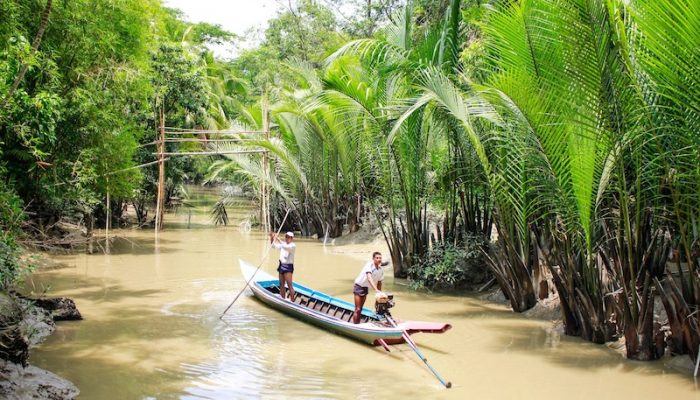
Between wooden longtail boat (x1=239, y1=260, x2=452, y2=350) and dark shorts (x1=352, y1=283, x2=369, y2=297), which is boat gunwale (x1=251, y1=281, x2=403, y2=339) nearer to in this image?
wooden longtail boat (x1=239, y1=260, x2=452, y2=350)

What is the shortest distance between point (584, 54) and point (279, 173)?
1438 cm

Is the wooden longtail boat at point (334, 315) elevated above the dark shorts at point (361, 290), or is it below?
below

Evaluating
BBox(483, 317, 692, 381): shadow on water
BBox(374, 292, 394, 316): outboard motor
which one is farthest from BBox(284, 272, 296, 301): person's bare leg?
BBox(483, 317, 692, 381): shadow on water

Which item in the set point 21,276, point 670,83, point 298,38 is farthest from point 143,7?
point 298,38

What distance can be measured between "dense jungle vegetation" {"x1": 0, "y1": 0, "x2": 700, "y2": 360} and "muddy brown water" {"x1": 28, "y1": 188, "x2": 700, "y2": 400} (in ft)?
1.99

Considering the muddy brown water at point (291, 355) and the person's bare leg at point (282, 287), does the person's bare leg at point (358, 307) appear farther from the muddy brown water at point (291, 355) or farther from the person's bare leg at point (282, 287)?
the person's bare leg at point (282, 287)

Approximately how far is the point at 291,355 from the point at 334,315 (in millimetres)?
1824

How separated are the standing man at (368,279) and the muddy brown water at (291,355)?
0.50m

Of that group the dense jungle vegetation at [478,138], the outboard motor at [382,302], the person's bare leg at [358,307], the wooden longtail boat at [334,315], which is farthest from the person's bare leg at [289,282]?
the dense jungle vegetation at [478,138]

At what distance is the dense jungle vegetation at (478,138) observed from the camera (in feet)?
21.0

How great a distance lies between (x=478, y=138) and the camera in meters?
9.26

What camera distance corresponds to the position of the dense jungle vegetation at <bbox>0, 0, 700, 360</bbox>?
252 inches

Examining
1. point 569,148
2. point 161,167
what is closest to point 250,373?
point 569,148

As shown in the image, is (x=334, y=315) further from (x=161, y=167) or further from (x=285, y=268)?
(x=161, y=167)
